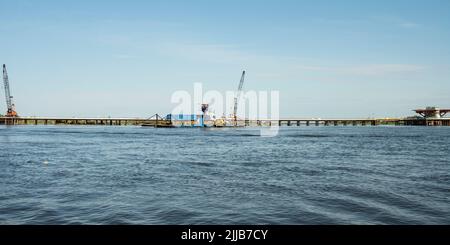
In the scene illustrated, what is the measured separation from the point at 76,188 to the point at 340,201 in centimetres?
1601

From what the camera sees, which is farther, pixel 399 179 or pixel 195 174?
pixel 195 174

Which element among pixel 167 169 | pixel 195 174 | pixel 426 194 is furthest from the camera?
pixel 167 169

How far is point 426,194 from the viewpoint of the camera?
71.9 ft

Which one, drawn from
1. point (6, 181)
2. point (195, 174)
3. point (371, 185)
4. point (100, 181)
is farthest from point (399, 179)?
point (6, 181)

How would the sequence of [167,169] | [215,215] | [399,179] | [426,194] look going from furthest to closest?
[167,169]
[399,179]
[426,194]
[215,215]

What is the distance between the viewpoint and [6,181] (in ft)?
85.3
